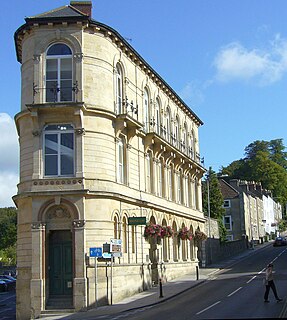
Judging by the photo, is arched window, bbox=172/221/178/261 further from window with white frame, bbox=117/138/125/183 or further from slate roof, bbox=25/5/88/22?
slate roof, bbox=25/5/88/22

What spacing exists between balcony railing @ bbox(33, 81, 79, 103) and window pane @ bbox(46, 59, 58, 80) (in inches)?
22.2

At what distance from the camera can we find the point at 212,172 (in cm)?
7269

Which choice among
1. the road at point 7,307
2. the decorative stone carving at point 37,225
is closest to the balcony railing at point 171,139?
the decorative stone carving at point 37,225

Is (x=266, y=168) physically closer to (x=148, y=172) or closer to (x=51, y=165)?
(x=148, y=172)

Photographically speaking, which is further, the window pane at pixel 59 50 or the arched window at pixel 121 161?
the arched window at pixel 121 161

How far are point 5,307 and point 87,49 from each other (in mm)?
16967

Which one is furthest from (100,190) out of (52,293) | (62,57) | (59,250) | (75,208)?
(62,57)

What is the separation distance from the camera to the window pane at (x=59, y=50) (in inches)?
1101

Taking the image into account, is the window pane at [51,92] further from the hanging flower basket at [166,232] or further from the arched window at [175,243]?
the arched window at [175,243]

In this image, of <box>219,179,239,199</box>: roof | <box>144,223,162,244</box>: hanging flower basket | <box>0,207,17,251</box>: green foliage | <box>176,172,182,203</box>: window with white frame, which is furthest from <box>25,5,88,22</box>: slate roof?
<box>0,207,17,251</box>: green foliage

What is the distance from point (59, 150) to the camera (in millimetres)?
27000

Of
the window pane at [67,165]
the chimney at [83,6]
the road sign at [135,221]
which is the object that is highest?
the chimney at [83,6]

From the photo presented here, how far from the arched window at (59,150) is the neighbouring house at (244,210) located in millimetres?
54237

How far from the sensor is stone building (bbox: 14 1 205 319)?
26.0 metres
